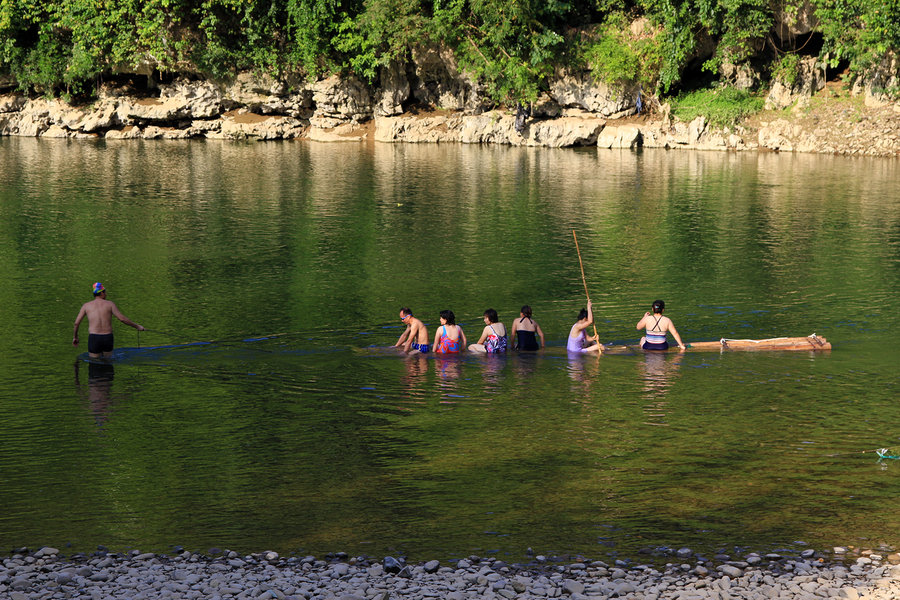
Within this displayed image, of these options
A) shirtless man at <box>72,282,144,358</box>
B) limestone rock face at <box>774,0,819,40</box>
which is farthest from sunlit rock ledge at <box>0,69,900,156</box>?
shirtless man at <box>72,282,144,358</box>

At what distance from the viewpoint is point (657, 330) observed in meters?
19.0

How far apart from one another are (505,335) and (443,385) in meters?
2.08

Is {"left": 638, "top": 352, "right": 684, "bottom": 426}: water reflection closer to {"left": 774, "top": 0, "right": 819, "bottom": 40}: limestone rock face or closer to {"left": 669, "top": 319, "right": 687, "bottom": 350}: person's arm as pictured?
{"left": 669, "top": 319, "right": 687, "bottom": 350}: person's arm

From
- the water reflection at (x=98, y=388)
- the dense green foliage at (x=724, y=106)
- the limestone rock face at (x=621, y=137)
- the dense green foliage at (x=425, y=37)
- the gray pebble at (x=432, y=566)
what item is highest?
the dense green foliage at (x=425, y=37)

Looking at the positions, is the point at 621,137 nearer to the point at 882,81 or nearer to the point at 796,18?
the point at 796,18

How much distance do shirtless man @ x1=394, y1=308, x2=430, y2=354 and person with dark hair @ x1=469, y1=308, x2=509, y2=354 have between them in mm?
1088

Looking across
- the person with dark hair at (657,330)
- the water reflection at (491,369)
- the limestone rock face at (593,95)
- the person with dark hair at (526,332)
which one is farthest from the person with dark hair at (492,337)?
the limestone rock face at (593,95)

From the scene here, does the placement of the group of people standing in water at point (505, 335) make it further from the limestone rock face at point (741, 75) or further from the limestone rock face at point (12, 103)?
the limestone rock face at point (12, 103)

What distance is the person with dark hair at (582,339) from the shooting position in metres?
18.9

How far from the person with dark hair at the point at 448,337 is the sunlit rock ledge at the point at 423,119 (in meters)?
38.1

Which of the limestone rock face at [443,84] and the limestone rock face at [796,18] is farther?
the limestone rock face at [443,84]

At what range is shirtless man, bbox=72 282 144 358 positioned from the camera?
18.3 meters

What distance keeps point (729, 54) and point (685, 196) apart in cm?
1852

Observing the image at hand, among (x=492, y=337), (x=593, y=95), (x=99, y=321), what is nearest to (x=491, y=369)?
(x=492, y=337)
